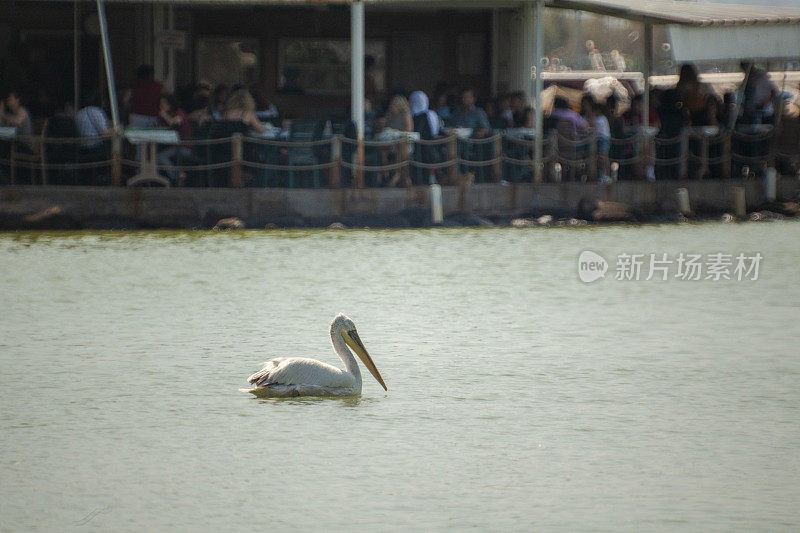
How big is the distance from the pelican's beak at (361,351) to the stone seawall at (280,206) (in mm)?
9743

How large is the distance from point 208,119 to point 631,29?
68.7 metres

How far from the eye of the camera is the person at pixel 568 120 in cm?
2148

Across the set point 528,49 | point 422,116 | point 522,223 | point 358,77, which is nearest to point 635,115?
point 528,49

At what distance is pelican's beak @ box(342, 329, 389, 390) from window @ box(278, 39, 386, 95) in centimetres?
1613

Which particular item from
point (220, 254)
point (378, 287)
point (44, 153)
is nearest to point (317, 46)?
point (44, 153)

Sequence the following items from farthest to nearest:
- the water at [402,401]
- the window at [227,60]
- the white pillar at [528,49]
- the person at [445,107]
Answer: the window at [227,60]
the white pillar at [528,49]
the person at [445,107]
the water at [402,401]

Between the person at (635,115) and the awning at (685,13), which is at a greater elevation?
the awning at (685,13)

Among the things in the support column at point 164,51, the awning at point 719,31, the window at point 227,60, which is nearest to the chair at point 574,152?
the awning at point 719,31

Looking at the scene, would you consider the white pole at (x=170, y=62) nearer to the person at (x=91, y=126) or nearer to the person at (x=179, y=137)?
the person at (x=179, y=137)

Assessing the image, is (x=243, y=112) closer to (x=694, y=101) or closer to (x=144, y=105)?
(x=144, y=105)

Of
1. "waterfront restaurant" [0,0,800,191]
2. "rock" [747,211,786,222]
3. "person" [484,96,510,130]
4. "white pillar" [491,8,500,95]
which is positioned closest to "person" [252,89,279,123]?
"waterfront restaurant" [0,0,800,191]

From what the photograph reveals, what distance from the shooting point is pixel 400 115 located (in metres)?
19.9

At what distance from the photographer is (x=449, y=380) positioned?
9547 millimetres

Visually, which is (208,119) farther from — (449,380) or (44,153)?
(449,380)
